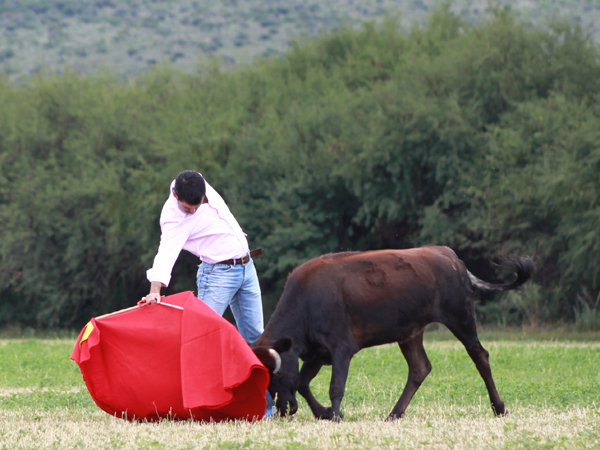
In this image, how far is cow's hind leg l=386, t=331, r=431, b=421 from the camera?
8.19 m

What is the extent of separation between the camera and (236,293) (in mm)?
8344

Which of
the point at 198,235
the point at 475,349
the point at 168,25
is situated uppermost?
the point at 168,25

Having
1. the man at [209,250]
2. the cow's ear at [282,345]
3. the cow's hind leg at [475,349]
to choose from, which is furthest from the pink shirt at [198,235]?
the cow's hind leg at [475,349]

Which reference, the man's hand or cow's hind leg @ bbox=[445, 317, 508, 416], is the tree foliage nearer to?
cow's hind leg @ bbox=[445, 317, 508, 416]

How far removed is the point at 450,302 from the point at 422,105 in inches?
695

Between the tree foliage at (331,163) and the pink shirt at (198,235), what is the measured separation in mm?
14672

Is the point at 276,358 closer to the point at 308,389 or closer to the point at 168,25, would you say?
the point at 308,389

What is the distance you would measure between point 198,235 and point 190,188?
0.60 meters

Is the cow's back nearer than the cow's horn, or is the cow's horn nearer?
the cow's horn

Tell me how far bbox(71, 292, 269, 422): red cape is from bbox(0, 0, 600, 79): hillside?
60855 millimetres

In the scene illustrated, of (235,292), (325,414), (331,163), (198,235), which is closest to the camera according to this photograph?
(198,235)

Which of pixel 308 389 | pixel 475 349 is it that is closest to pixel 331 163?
pixel 475 349

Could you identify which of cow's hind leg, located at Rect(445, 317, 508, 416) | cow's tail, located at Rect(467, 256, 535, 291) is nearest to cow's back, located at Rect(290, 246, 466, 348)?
cow's hind leg, located at Rect(445, 317, 508, 416)

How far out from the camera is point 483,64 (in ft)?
84.9
